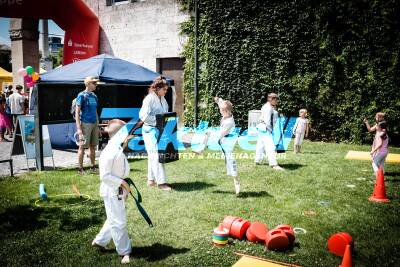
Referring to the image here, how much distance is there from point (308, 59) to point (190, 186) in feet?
29.2

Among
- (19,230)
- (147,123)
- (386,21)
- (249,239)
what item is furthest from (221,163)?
(386,21)

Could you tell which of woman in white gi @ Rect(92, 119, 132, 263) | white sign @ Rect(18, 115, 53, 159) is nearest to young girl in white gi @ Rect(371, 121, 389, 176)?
woman in white gi @ Rect(92, 119, 132, 263)

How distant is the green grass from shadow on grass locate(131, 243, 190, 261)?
0.01 meters

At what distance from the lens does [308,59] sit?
13602 mm

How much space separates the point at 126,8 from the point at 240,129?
9095 millimetres

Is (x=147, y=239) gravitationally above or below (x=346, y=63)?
below

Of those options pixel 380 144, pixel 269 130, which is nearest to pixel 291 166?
pixel 269 130

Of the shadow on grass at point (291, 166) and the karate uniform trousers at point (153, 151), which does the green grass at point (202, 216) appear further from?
the karate uniform trousers at point (153, 151)

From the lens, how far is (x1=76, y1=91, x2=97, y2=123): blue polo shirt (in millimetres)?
7745

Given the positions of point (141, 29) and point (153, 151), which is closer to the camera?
point (153, 151)

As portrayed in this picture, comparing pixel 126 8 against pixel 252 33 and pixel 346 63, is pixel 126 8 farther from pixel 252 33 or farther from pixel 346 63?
pixel 346 63

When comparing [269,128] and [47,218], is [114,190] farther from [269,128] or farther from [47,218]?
[269,128]

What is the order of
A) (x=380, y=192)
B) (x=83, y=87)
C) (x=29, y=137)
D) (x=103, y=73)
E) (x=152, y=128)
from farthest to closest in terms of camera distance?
1. (x=83, y=87)
2. (x=103, y=73)
3. (x=29, y=137)
4. (x=152, y=128)
5. (x=380, y=192)

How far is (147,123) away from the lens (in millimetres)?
6750
